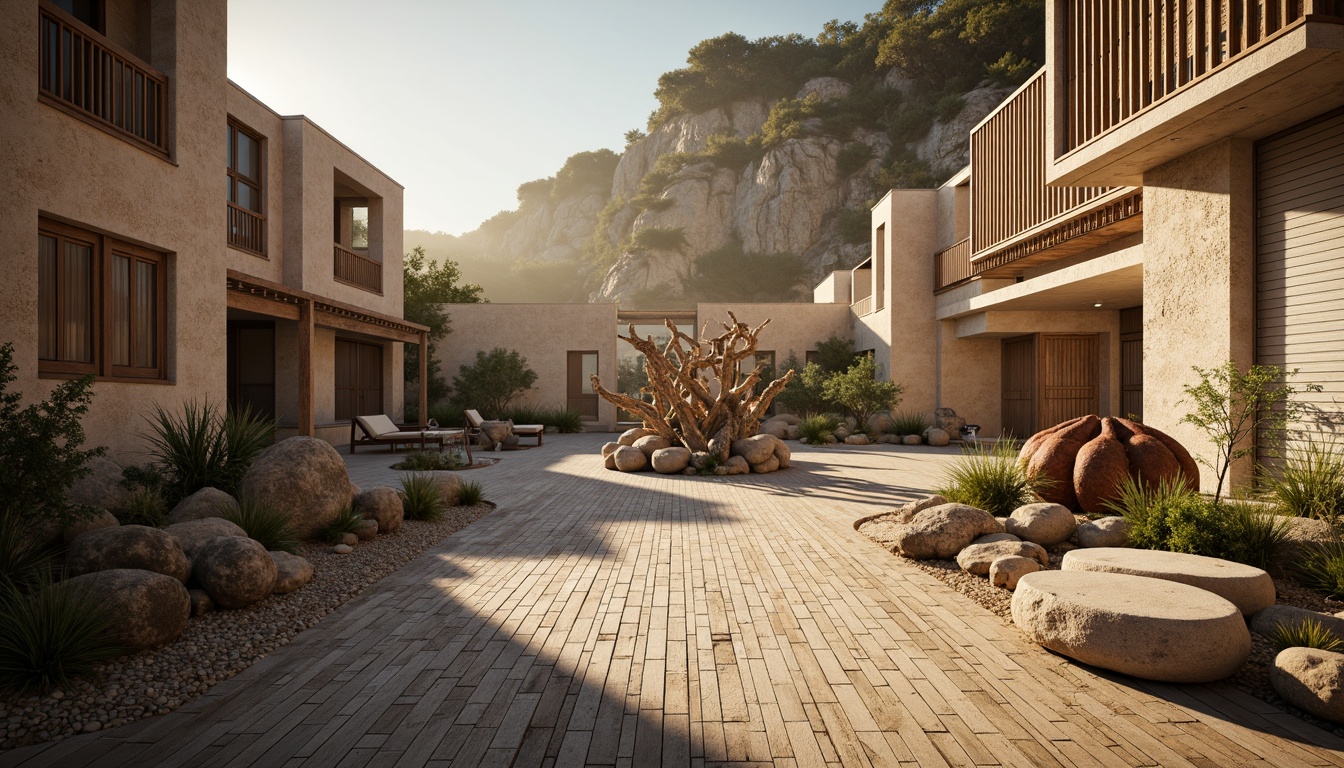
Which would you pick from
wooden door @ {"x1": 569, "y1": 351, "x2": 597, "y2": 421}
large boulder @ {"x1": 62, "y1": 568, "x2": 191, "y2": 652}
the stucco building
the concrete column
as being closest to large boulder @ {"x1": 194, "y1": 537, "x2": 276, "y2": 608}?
large boulder @ {"x1": 62, "y1": 568, "x2": 191, "y2": 652}

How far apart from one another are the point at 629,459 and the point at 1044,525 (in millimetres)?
6955

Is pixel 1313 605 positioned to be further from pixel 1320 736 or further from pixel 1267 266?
pixel 1267 266

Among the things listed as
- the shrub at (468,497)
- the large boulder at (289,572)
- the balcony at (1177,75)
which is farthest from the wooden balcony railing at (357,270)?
the balcony at (1177,75)

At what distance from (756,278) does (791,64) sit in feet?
67.6

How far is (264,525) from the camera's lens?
491cm

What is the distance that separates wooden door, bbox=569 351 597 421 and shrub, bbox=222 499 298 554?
652 inches

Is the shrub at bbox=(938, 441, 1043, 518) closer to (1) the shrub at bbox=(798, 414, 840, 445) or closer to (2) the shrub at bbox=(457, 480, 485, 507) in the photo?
(2) the shrub at bbox=(457, 480, 485, 507)

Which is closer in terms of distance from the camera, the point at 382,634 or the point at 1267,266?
the point at 382,634

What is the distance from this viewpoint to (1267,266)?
21.1 feet

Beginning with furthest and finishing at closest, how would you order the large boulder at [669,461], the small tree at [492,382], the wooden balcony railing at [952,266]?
1. the small tree at [492,382]
2. the wooden balcony railing at [952,266]
3. the large boulder at [669,461]

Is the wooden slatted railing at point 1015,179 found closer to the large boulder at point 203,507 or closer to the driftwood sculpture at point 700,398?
the driftwood sculpture at point 700,398

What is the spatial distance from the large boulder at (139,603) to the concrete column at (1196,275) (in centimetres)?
874

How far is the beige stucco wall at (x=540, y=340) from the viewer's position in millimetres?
21391

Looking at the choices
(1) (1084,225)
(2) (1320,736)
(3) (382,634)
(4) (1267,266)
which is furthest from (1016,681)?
(1) (1084,225)
